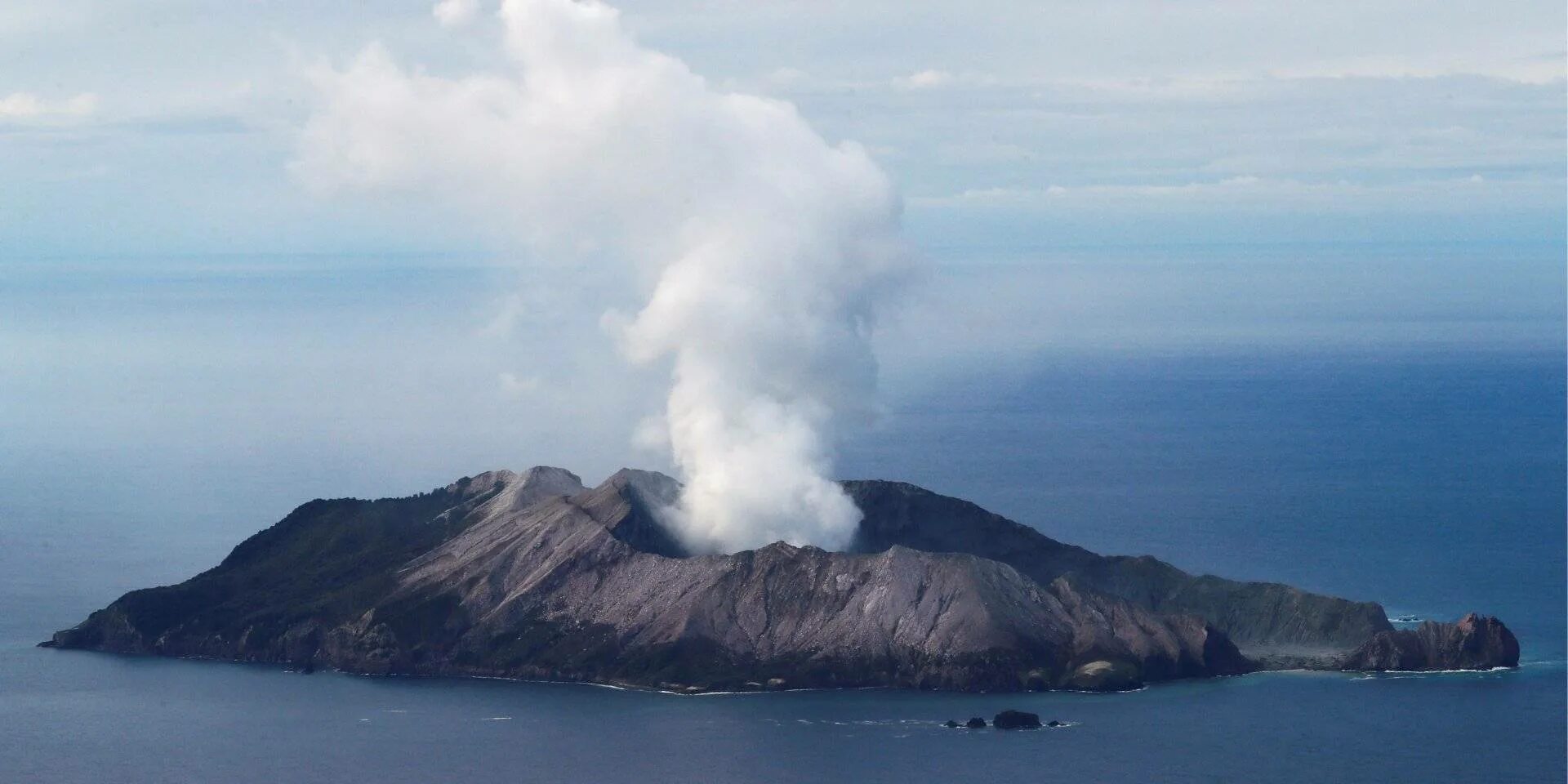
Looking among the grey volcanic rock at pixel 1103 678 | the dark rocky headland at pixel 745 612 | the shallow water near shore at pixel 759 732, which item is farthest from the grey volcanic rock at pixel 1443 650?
the grey volcanic rock at pixel 1103 678

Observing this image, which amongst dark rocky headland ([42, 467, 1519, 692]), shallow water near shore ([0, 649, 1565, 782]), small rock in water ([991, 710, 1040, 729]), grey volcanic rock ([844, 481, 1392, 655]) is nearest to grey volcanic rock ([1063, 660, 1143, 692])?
dark rocky headland ([42, 467, 1519, 692])

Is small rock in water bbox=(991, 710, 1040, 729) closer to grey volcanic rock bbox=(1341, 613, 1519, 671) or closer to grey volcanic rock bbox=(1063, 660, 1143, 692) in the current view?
grey volcanic rock bbox=(1063, 660, 1143, 692)

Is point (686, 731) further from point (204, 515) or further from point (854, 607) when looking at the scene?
point (204, 515)

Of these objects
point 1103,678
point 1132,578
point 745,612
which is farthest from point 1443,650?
point 745,612

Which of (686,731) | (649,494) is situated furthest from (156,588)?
(686,731)

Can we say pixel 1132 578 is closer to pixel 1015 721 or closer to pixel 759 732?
pixel 1015 721

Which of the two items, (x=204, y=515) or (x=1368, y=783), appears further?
(x=204, y=515)
